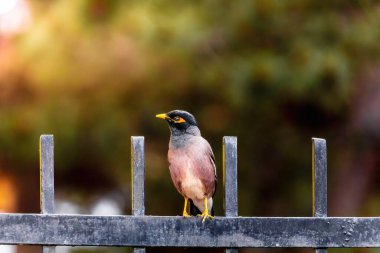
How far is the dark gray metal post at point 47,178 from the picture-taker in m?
2.59

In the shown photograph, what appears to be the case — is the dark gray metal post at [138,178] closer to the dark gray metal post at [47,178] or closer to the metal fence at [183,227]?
the metal fence at [183,227]

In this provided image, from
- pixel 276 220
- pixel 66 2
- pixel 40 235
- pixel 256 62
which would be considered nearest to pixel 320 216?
pixel 276 220

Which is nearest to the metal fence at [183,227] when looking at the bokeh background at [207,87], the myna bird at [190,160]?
the myna bird at [190,160]

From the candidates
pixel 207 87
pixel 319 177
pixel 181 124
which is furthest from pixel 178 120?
pixel 207 87

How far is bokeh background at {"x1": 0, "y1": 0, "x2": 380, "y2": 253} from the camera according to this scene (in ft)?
19.4

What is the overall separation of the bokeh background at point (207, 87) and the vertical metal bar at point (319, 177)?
3040 millimetres

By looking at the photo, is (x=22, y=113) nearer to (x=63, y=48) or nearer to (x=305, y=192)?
(x=63, y=48)

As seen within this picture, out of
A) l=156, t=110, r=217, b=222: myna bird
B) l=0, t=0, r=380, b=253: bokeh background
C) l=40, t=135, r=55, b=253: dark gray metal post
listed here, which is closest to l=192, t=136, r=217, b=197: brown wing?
l=156, t=110, r=217, b=222: myna bird

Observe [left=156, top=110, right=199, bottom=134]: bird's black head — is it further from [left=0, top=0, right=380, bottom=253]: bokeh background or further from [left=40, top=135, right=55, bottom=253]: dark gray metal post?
[left=0, top=0, right=380, bottom=253]: bokeh background

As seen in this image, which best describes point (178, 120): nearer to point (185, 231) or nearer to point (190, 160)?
point (190, 160)

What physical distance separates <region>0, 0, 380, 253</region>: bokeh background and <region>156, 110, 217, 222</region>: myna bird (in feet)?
8.84

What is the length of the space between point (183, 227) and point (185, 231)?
0.04ft

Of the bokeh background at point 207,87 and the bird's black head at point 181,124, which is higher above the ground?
the bokeh background at point 207,87

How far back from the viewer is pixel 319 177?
8.87ft
